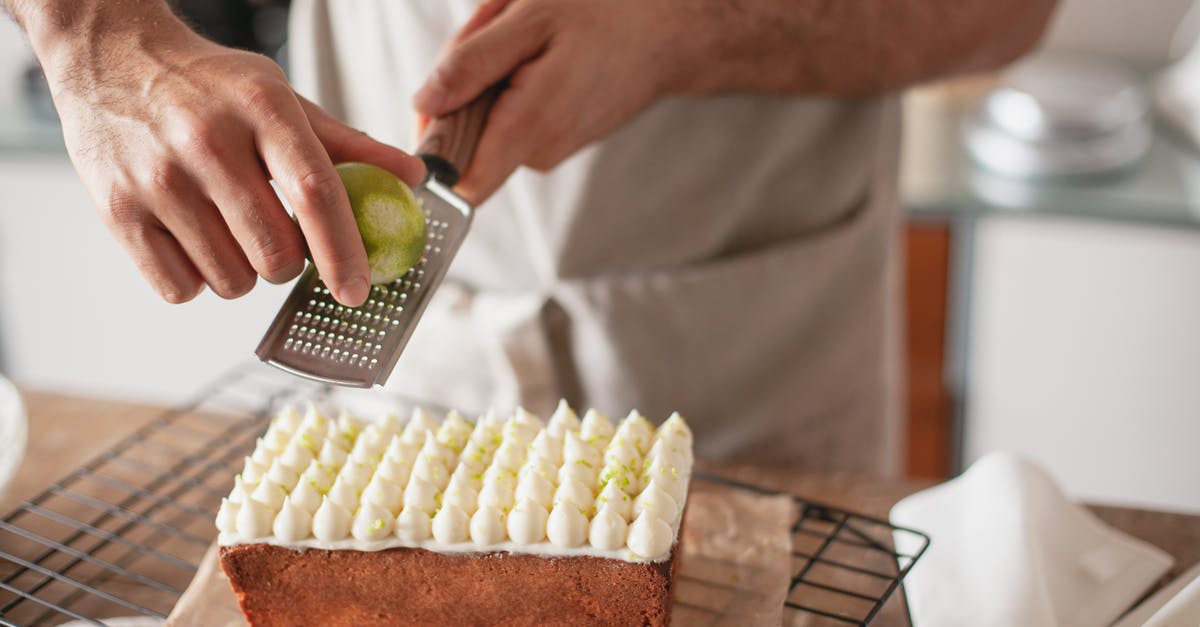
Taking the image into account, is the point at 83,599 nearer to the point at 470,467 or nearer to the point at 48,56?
the point at 470,467

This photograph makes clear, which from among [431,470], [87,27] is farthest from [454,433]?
[87,27]

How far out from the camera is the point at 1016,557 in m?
1.13

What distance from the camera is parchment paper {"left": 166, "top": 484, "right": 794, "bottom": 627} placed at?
3.63 feet

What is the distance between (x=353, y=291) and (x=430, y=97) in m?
0.26

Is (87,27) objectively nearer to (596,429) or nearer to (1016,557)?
(596,429)

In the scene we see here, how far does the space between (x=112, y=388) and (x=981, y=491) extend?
8.94 feet

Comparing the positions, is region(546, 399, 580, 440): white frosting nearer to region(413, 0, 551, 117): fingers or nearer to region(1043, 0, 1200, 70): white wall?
region(413, 0, 551, 117): fingers

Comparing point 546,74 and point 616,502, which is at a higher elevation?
point 546,74

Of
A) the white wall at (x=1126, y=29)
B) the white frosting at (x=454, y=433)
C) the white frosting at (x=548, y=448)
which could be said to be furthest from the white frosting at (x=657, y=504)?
the white wall at (x=1126, y=29)

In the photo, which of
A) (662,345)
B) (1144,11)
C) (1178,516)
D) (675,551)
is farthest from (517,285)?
(1144,11)

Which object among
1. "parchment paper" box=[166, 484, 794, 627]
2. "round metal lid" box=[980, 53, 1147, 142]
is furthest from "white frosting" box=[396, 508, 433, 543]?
"round metal lid" box=[980, 53, 1147, 142]

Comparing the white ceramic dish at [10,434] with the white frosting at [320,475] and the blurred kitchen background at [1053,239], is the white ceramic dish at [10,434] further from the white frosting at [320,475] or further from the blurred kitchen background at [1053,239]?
the blurred kitchen background at [1053,239]

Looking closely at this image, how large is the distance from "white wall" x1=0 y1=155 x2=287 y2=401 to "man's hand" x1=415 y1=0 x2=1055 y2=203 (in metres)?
1.73

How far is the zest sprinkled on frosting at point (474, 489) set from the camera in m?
1.05
